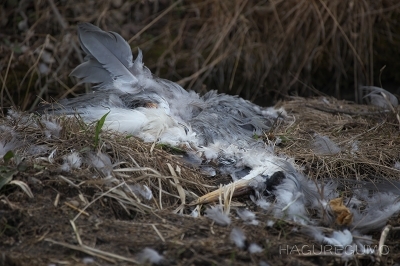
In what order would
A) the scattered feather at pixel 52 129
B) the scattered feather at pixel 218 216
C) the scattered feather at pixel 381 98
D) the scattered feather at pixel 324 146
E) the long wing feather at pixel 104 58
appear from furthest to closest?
the scattered feather at pixel 381 98 < the long wing feather at pixel 104 58 < the scattered feather at pixel 324 146 < the scattered feather at pixel 52 129 < the scattered feather at pixel 218 216

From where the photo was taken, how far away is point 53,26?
4.90 meters

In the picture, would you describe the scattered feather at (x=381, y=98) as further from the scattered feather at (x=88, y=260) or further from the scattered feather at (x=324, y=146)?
the scattered feather at (x=88, y=260)

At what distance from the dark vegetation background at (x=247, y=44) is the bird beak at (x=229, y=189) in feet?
6.97

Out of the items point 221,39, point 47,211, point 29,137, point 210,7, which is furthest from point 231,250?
point 210,7

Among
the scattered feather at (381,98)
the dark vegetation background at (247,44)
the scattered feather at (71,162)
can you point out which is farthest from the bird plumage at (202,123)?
the dark vegetation background at (247,44)

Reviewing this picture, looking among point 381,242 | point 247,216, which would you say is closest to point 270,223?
point 247,216

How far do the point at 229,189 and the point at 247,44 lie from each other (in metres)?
2.48

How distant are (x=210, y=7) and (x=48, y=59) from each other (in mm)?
1428

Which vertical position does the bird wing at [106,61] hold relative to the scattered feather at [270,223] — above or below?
above

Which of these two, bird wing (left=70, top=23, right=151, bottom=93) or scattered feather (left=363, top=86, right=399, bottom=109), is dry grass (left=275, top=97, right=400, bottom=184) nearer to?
scattered feather (left=363, top=86, right=399, bottom=109)

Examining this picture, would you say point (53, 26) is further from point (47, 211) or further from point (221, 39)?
point (47, 211)

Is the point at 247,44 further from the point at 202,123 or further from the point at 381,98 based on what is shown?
the point at 202,123

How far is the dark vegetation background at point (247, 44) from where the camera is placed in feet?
15.4

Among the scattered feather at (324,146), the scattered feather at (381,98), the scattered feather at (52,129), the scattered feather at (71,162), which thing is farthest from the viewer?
the scattered feather at (381,98)
